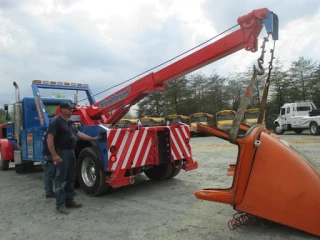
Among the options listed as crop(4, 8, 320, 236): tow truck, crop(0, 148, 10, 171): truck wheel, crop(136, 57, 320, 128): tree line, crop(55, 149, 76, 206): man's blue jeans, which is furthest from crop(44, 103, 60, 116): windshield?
crop(136, 57, 320, 128): tree line

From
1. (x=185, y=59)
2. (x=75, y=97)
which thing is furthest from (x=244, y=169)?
(x=75, y=97)

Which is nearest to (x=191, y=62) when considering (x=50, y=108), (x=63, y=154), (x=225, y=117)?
(x=63, y=154)

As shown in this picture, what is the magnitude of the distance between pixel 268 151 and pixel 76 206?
134 inches

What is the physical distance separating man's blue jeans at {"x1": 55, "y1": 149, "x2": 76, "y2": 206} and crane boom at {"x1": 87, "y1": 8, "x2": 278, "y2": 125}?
187cm

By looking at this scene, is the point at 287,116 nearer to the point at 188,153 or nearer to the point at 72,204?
the point at 188,153

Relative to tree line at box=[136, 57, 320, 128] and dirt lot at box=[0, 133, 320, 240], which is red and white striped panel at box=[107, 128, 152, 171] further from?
tree line at box=[136, 57, 320, 128]

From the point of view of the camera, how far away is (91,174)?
20.7ft

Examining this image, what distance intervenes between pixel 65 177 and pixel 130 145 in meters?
1.36

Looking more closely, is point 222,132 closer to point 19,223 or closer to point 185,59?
point 185,59

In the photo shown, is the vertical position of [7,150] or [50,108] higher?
[50,108]

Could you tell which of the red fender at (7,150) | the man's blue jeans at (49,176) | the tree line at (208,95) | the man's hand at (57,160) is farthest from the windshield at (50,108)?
the tree line at (208,95)

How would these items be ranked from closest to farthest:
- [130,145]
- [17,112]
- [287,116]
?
[130,145] < [17,112] < [287,116]

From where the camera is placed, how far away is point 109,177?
5.79 meters

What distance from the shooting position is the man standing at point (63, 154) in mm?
5102
